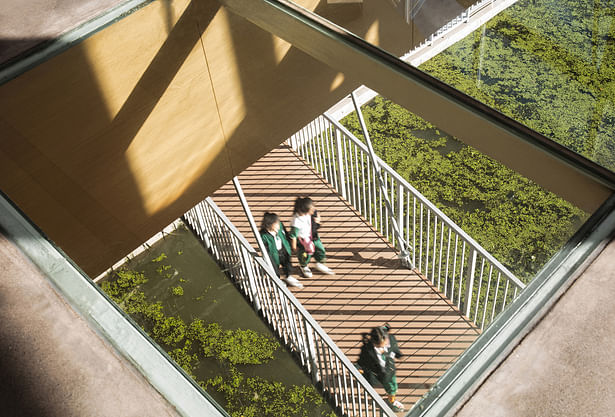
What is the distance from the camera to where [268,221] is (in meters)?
4.52

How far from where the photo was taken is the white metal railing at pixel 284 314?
10.8 ft

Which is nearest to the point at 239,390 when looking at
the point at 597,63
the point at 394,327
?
the point at 394,327

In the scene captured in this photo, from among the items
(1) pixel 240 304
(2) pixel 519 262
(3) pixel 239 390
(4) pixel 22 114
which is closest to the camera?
(2) pixel 519 262

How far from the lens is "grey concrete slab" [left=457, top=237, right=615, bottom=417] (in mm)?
717

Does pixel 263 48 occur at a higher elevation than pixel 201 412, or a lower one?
higher

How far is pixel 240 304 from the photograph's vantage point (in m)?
3.54

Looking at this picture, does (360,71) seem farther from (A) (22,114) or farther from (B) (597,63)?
(A) (22,114)

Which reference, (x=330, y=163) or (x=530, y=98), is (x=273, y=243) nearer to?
(x=330, y=163)

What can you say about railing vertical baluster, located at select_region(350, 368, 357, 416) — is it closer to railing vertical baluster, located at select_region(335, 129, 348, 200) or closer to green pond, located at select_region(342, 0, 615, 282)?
green pond, located at select_region(342, 0, 615, 282)

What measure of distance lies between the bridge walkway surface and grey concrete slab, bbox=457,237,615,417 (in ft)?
5.60

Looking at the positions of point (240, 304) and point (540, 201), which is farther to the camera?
point (240, 304)

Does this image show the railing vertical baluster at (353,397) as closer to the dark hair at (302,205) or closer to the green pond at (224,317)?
the green pond at (224,317)

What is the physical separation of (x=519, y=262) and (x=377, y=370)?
2311 mm

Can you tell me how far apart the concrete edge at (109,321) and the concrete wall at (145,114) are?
1.77 feet
